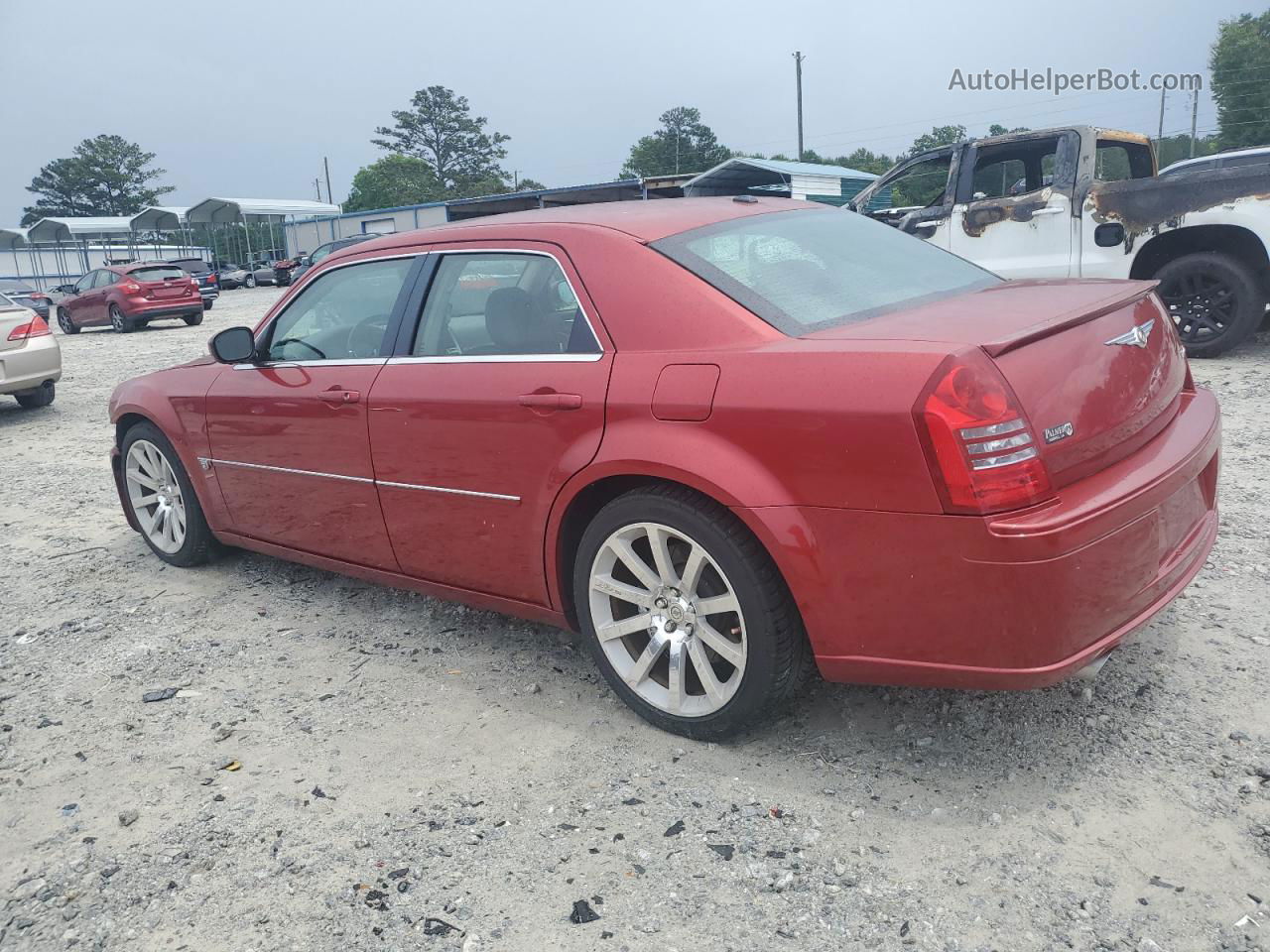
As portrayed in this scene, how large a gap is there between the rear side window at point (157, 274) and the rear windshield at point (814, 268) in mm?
21704

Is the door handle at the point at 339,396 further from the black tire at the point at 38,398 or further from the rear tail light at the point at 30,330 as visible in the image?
the black tire at the point at 38,398

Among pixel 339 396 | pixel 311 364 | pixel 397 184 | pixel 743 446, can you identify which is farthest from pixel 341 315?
pixel 397 184

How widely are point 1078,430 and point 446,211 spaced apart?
3270 cm

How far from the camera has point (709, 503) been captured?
9.00 feet

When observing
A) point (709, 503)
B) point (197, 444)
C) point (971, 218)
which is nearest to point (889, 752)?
point (709, 503)

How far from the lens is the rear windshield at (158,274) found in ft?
71.9

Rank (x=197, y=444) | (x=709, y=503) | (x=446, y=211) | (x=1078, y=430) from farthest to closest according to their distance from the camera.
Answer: (x=446, y=211), (x=197, y=444), (x=709, y=503), (x=1078, y=430)

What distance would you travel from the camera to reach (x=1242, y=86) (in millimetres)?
52000

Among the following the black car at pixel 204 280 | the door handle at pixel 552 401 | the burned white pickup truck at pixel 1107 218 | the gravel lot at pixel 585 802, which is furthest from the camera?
the black car at pixel 204 280

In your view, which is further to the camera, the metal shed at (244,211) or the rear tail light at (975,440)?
the metal shed at (244,211)

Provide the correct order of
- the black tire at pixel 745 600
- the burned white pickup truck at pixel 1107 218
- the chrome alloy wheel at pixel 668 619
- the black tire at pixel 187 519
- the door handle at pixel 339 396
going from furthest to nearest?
the burned white pickup truck at pixel 1107 218 → the black tire at pixel 187 519 → the door handle at pixel 339 396 → the chrome alloy wheel at pixel 668 619 → the black tire at pixel 745 600

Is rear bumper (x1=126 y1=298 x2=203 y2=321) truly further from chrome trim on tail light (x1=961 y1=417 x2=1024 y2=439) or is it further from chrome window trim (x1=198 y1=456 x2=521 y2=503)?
chrome trim on tail light (x1=961 y1=417 x2=1024 y2=439)

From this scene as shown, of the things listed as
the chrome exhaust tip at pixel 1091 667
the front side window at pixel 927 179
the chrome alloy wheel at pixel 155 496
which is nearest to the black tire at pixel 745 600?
the chrome exhaust tip at pixel 1091 667

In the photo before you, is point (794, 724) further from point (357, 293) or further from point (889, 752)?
point (357, 293)
